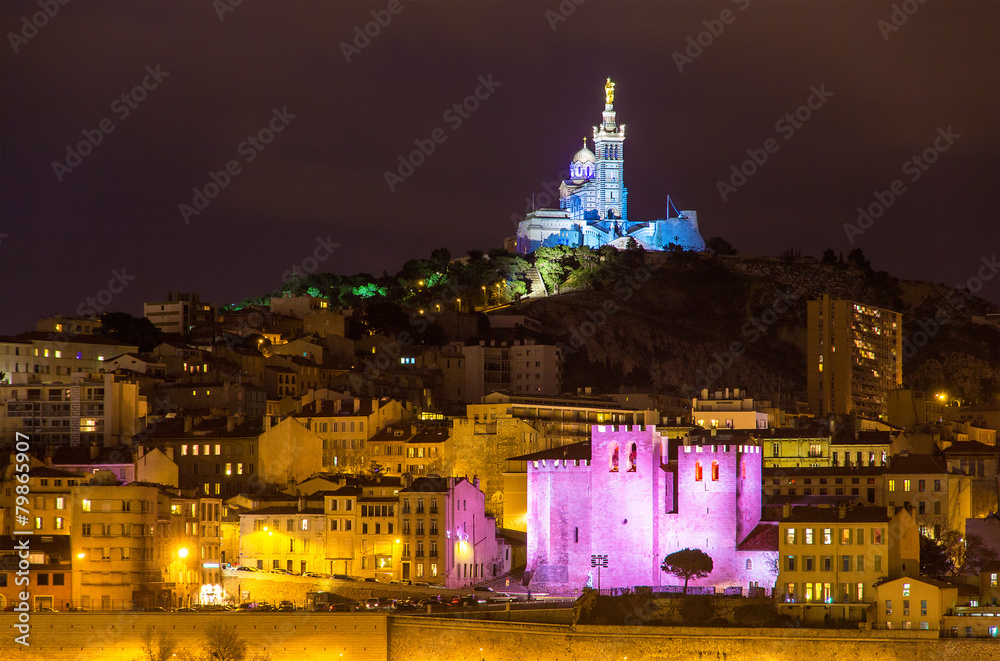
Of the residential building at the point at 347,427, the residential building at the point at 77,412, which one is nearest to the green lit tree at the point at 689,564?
the residential building at the point at 347,427

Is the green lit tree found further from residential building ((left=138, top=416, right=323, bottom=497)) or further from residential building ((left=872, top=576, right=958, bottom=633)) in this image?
residential building ((left=138, top=416, right=323, bottom=497))

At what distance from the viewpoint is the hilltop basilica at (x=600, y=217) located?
553 ft

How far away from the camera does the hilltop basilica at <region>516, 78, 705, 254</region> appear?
168625 mm

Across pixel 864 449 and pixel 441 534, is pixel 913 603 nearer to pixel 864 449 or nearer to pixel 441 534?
pixel 441 534

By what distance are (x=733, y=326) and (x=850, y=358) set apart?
887 inches

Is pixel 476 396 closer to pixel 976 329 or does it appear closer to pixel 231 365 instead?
pixel 231 365

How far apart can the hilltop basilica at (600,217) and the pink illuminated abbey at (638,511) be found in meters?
93.0

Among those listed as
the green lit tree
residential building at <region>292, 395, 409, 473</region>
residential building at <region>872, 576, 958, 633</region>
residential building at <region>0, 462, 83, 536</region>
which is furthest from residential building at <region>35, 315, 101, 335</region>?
residential building at <region>872, 576, 958, 633</region>

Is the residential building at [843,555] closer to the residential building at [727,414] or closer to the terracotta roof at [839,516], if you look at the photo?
the terracotta roof at [839,516]

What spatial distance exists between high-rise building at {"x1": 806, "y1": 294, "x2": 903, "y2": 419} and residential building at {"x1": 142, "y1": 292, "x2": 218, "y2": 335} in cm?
5184

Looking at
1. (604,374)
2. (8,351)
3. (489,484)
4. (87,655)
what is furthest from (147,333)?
(87,655)

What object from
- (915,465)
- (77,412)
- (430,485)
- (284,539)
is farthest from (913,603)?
(77,412)

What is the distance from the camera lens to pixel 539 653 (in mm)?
62031

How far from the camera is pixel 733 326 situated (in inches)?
6314
